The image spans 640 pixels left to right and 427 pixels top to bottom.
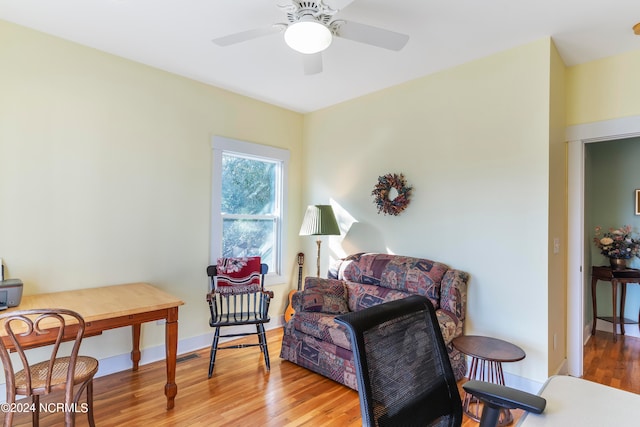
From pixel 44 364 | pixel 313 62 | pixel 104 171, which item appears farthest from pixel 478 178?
pixel 44 364

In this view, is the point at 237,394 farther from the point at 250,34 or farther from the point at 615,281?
the point at 615,281

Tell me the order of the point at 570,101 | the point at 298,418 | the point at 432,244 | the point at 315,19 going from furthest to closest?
1. the point at 432,244
2. the point at 570,101
3. the point at 298,418
4. the point at 315,19

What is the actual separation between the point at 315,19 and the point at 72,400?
8.16 feet

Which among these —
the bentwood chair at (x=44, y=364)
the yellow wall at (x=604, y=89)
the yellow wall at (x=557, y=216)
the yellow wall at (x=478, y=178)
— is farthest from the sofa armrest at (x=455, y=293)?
the bentwood chair at (x=44, y=364)

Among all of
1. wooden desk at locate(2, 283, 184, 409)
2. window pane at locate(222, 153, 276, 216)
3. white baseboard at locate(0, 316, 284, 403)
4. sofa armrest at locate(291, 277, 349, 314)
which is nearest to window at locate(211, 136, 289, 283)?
window pane at locate(222, 153, 276, 216)

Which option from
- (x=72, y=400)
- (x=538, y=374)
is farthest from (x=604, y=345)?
(x=72, y=400)

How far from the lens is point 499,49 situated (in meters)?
2.71

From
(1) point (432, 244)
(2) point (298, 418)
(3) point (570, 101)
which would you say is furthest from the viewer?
(1) point (432, 244)

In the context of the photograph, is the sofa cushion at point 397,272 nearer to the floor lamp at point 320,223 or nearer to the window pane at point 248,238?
the floor lamp at point 320,223

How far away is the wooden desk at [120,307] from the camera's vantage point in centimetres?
209

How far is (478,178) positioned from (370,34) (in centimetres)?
160

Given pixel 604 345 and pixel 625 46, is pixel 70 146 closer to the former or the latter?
pixel 625 46

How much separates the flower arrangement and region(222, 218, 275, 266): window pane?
3910 mm

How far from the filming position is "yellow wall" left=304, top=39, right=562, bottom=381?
255cm
